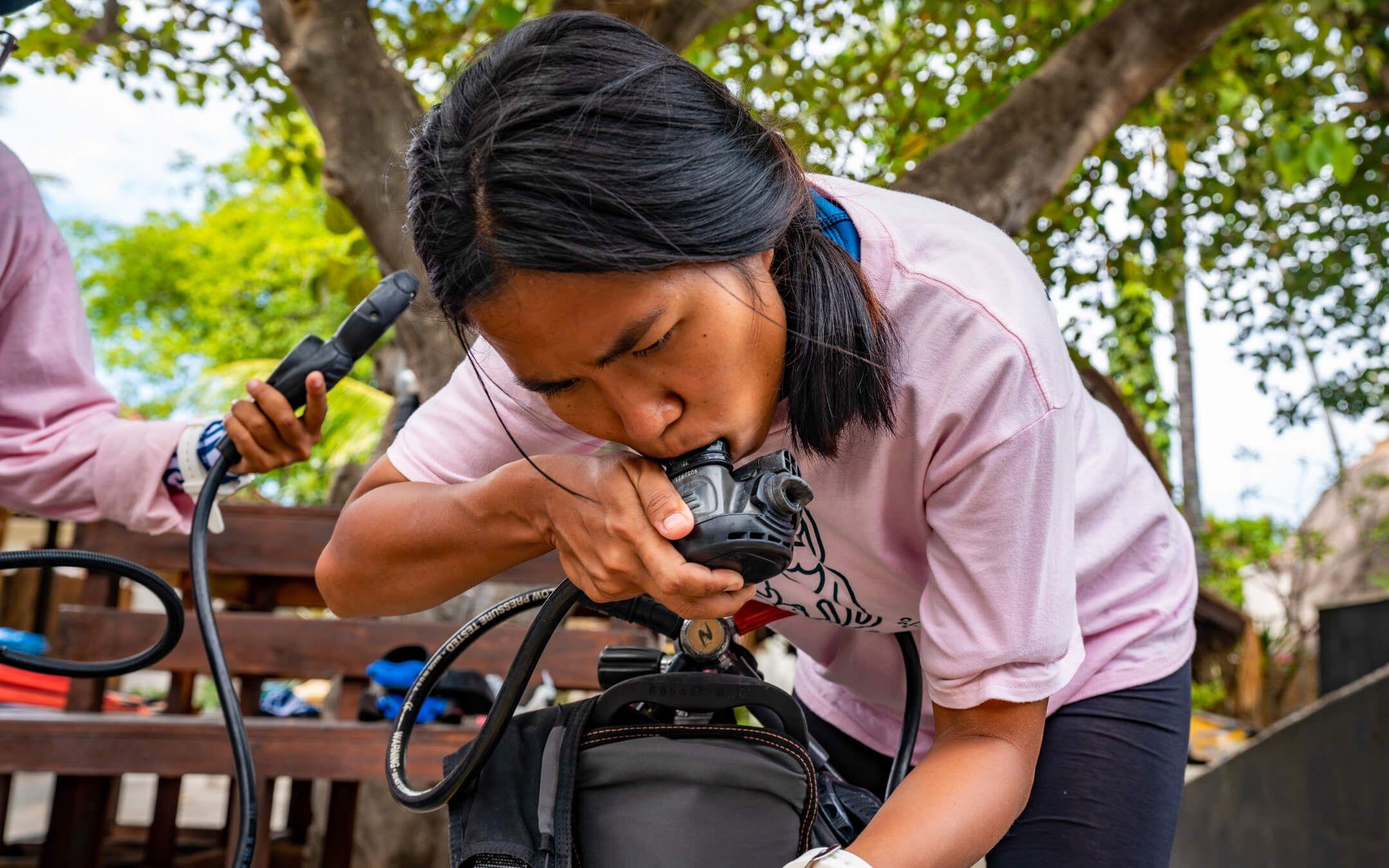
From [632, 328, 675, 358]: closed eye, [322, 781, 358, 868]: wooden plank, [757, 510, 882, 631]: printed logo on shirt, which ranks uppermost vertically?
[632, 328, 675, 358]: closed eye

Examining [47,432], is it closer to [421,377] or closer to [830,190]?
[830,190]

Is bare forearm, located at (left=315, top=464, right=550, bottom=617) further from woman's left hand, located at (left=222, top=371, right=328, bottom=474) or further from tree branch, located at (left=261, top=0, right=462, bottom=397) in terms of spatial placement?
tree branch, located at (left=261, top=0, right=462, bottom=397)

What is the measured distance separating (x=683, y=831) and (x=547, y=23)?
675mm

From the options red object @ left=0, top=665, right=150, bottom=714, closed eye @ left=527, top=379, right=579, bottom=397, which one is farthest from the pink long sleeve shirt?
red object @ left=0, top=665, right=150, bottom=714

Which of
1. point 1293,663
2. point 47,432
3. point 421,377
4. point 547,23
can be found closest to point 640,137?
point 547,23

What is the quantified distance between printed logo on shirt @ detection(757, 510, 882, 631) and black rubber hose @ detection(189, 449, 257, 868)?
59cm

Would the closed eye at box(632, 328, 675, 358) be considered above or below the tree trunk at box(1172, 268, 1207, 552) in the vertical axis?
below

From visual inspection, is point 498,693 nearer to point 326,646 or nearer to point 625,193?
point 625,193

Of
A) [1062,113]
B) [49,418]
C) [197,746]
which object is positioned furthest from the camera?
[1062,113]

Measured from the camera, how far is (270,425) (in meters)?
1.42

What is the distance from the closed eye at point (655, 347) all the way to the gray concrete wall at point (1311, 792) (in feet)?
9.32

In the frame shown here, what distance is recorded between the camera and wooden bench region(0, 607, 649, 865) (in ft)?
6.29

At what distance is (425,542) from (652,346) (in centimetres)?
37

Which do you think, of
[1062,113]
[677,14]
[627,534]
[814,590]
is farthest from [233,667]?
[1062,113]
